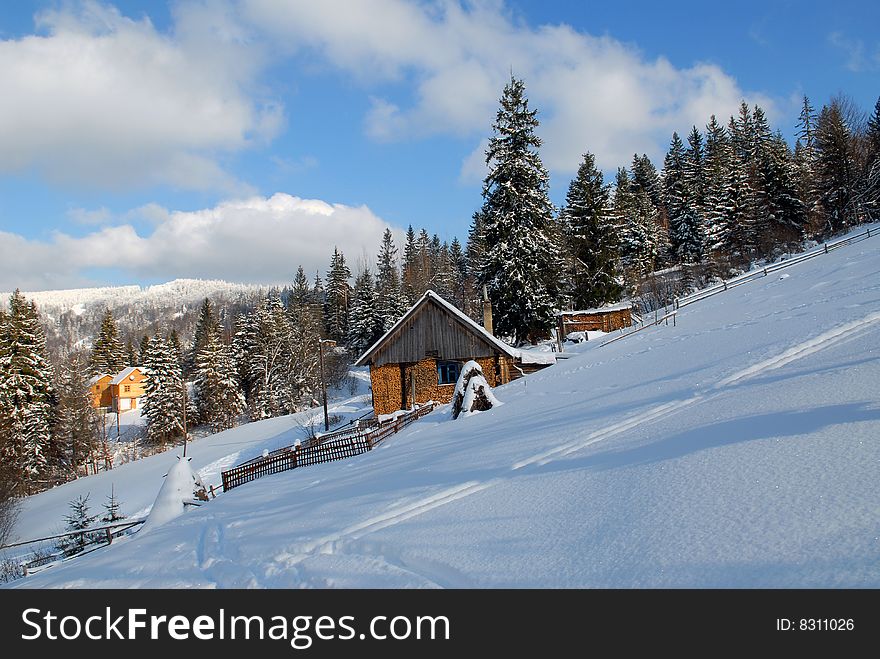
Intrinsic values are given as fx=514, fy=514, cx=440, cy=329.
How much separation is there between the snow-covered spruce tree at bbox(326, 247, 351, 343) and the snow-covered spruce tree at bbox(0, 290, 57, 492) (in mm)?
39196

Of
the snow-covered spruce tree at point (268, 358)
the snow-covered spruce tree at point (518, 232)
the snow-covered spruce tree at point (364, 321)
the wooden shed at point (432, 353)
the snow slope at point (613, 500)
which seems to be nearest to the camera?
the snow slope at point (613, 500)

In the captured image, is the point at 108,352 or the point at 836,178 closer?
the point at 836,178

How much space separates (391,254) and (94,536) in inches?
3073

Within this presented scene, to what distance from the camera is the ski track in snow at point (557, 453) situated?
6.29 meters

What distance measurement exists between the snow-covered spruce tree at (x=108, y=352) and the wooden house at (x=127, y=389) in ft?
21.3

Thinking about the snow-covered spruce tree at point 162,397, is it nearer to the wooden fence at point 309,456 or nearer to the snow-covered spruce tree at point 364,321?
the snow-covered spruce tree at point 364,321

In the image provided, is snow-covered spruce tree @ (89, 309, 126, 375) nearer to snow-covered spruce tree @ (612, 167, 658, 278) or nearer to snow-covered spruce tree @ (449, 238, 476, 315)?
snow-covered spruce tree @ (449, 238, 476, 315)

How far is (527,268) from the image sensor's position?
33594mm

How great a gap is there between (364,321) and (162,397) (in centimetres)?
2384

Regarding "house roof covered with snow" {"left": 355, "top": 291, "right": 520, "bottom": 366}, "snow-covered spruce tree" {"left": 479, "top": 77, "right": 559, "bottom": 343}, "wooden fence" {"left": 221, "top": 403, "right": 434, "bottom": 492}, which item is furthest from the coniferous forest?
"wooden fence" {"left": 221, "top": 403, "right": 434, "bottom": 492}

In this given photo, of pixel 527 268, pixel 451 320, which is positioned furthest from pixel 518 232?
pixel 451 320

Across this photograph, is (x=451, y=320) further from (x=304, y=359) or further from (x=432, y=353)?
(x=304, y=359)

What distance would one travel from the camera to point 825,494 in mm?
4520

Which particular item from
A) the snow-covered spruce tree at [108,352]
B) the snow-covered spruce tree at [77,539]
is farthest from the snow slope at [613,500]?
the snow-covered spruce tree at [108,352]
